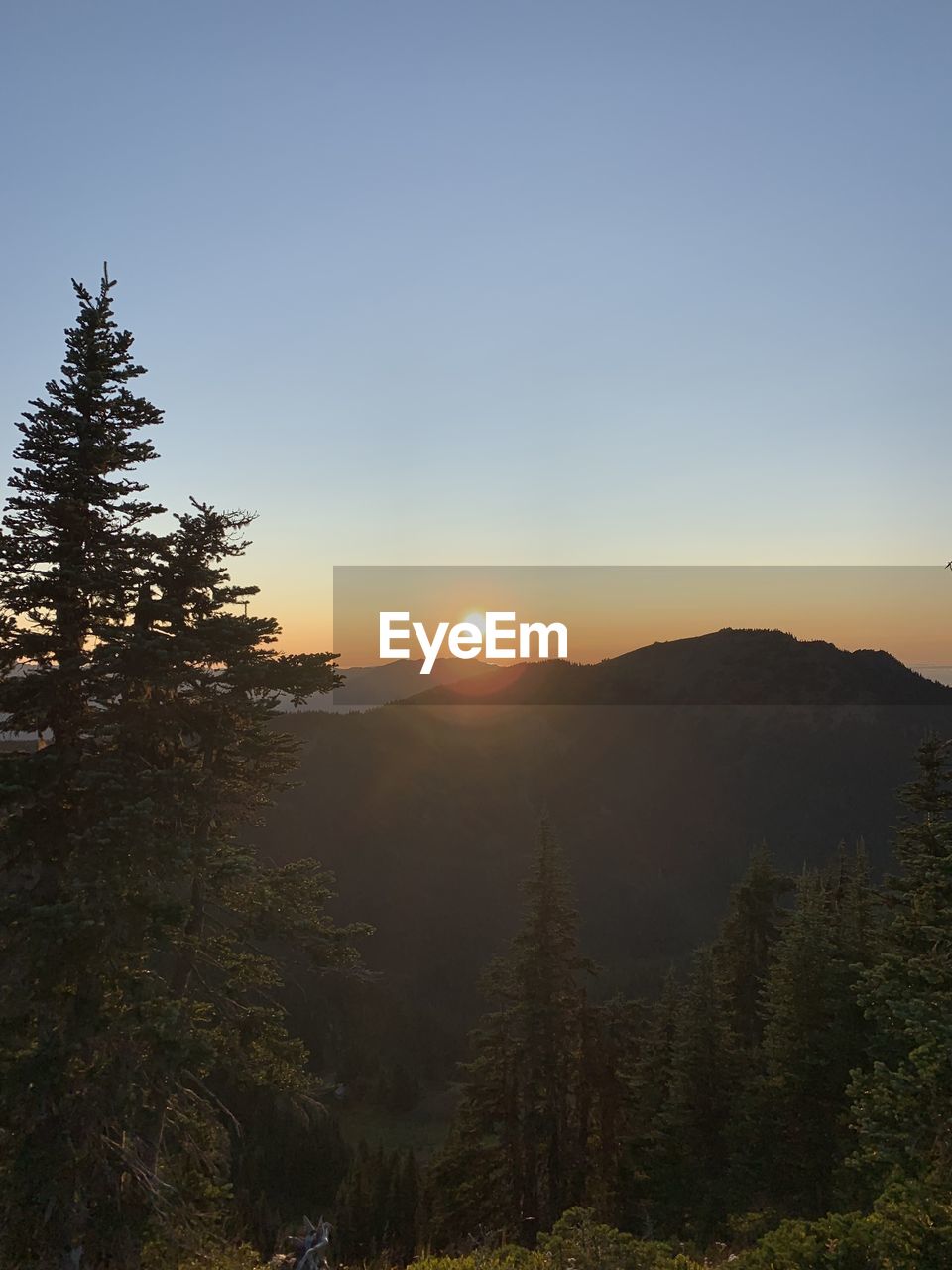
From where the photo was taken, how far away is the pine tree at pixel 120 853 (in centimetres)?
1110

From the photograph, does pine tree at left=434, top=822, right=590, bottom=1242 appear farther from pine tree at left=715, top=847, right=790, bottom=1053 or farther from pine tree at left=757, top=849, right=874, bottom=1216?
pine tree at left=715, top=847, right=790, bottom=1053

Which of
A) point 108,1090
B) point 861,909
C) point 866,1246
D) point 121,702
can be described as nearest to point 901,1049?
point 861,909

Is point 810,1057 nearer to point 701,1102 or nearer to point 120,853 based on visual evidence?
point 701,1102

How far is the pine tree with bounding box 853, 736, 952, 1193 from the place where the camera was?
14039 mm

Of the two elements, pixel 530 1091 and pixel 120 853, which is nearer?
pixel 120 853

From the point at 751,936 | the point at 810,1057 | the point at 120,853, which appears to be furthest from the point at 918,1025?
the point at 751,936

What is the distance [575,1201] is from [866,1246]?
57.9ft

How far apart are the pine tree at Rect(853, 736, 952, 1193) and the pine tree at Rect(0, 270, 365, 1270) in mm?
10174

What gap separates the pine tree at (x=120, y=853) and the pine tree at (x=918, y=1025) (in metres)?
10.2

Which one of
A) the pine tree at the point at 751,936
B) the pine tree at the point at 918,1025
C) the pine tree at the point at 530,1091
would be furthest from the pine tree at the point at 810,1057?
the pine tree at the point at 751,936

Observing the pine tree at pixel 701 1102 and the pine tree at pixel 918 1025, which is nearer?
the pine tree at pixel 918 1025

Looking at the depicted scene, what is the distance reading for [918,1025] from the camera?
14141mm

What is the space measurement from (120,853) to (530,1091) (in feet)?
62.7

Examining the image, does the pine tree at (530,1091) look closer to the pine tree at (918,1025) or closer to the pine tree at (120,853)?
the pine tree at (918,1025)
